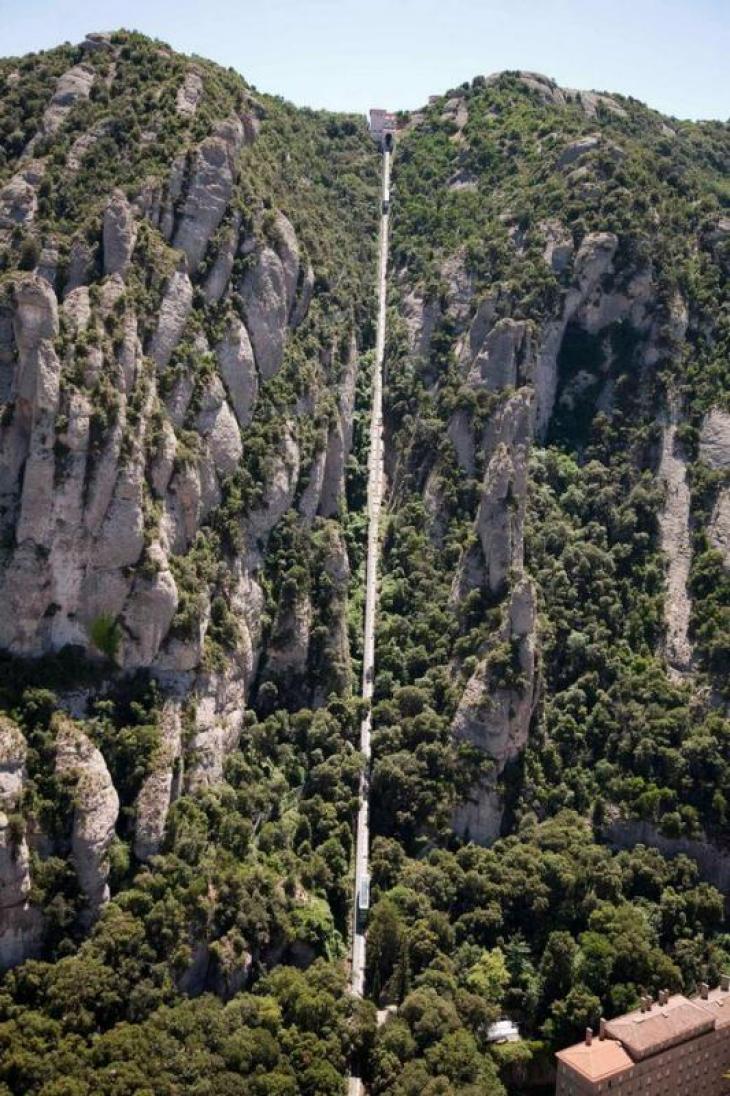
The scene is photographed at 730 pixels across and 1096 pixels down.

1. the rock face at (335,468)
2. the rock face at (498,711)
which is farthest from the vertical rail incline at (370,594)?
the rock face at (498,711)

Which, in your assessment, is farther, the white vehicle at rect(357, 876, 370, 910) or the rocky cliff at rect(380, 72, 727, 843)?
the rocky cliff at rect(380, 72, 727, 843)

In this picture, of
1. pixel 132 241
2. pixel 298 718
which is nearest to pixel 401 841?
pixel 298 718

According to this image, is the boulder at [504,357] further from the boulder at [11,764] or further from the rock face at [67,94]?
the boulder at [11,764]

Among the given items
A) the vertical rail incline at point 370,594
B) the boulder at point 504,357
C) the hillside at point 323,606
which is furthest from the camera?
the boulder at point 504,357

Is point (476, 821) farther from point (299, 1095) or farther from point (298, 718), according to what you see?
point (299, 1095)

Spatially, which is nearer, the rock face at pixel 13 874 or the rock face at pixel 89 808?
→ the rock face at pixel 13 874

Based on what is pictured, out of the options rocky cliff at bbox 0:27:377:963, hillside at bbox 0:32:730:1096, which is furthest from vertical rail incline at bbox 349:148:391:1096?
rocky cliff at bbox 0:27:377:963

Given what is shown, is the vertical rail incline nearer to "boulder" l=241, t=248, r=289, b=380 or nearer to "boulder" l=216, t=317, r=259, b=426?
"boulder" l=241, t=248, r=289, b=380
